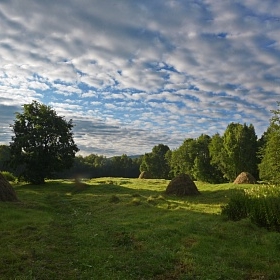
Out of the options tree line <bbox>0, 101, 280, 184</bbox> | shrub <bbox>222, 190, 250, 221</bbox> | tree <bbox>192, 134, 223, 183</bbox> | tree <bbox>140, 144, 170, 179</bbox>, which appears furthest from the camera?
tree <bbox>140, 144, 170, 179</bbox>

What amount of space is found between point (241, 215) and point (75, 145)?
34773mm

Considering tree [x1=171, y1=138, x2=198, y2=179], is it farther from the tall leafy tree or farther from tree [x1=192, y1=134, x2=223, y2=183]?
tree [x1=192, y1=134, x2=223, y2=183]

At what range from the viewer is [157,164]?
105000 millimetres

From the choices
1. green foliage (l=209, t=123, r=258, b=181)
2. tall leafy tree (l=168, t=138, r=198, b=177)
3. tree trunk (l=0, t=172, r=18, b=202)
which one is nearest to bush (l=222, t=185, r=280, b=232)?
tree trunk (l=0, t=172, r=18, b=202)

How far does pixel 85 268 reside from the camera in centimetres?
930

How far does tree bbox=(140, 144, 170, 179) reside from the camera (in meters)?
104

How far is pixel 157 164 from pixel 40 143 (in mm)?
64155

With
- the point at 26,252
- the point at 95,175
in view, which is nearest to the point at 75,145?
the point at 26,252

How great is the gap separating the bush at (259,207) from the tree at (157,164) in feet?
278

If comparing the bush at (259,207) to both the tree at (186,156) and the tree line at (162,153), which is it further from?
the tree at (186,156)

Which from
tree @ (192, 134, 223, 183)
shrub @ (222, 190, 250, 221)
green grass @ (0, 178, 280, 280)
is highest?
tree @ (192, 134, 223, 183)

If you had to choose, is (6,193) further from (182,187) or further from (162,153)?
(162,153)

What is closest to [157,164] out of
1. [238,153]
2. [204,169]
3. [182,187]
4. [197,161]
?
[197,161]

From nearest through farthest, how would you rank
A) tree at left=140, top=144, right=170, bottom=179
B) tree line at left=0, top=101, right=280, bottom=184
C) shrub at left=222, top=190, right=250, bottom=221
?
shrub at left=222, top=190, right=250, bottom=221 → tree line at left=0, top=101, right=280, bottom=184 → tree at left=140, top=144, right=170, bottom=179
